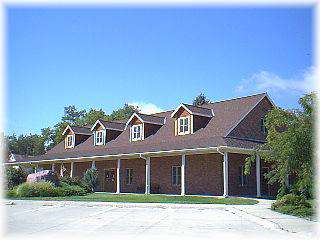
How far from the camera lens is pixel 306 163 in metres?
16.6

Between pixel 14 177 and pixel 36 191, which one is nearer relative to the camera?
pixel 36 191

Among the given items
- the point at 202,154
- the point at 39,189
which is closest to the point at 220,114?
the point at 202,154

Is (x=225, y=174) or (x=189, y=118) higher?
(x=189, y=118)

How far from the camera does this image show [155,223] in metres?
12.5

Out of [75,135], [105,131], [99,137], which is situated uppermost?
[105,131]

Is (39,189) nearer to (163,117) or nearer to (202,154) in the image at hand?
(202,154)

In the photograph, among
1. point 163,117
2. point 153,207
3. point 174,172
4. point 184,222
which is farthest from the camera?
point 163,117

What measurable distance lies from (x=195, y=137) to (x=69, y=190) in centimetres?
884

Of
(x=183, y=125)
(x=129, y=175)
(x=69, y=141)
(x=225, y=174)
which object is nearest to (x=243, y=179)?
(x=225, y=174)

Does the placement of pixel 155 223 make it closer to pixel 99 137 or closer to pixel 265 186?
pixel 265 186

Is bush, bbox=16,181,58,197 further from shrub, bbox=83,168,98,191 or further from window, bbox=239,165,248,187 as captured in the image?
window, bbox=239,165,248,187

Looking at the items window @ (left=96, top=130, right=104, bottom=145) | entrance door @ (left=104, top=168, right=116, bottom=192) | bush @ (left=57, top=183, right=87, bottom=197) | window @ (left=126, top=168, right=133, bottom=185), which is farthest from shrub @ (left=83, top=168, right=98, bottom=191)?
window @ (left=96, top=130, right=104, bottom=145)

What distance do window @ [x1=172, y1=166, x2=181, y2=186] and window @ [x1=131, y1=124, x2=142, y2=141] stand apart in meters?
5.02

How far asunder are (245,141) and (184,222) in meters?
15.0
